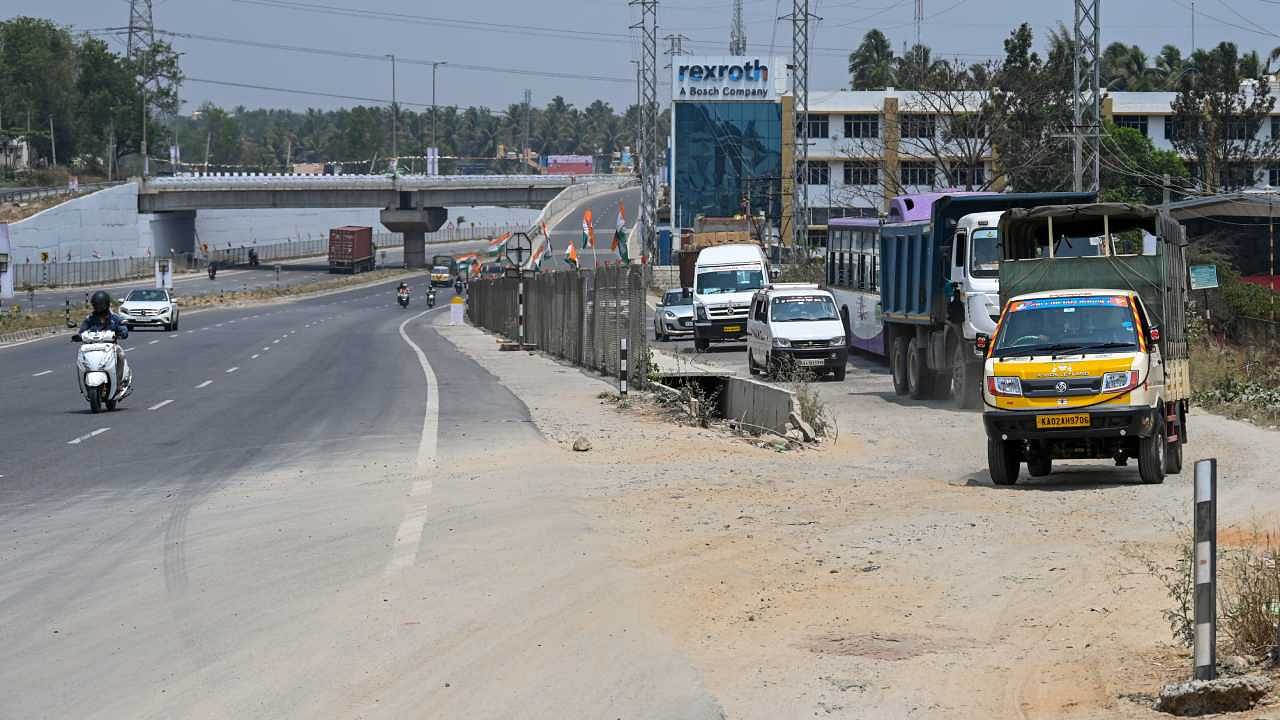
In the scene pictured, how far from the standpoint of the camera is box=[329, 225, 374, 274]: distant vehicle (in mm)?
Answer: 129750

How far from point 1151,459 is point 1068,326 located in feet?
5.66

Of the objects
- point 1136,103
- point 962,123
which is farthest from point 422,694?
point 1136,103

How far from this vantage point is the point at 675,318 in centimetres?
5069

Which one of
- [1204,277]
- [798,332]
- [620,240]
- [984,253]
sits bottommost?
[798,332]

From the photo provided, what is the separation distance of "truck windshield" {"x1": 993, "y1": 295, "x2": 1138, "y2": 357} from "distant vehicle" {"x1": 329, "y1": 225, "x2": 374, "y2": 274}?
116536 millimetres

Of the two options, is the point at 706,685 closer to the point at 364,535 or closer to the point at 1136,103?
the point at 364,535

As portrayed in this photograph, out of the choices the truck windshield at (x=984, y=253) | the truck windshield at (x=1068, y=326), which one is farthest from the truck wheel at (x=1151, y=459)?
the truck windshield at (x=984, y=253)

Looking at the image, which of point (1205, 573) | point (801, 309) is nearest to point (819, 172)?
point (801, 309)

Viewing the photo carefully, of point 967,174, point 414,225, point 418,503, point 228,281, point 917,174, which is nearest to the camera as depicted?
point 418,503

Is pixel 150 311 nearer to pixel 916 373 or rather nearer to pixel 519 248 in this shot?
pixel 519 248

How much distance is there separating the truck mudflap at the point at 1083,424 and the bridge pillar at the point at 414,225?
125563 millimetres

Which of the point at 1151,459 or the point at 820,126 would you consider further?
the point at 820,126

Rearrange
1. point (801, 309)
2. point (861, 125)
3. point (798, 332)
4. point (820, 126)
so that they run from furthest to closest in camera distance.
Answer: point (820, 126) → point (861, 125) → point (801, 309) → point (798, 332)

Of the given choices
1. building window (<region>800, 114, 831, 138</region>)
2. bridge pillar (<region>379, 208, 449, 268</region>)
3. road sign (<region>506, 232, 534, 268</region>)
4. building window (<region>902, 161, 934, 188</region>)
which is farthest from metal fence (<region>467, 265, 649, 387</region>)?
bridge pillar (<region>379, 208, 449, 268</region>)
